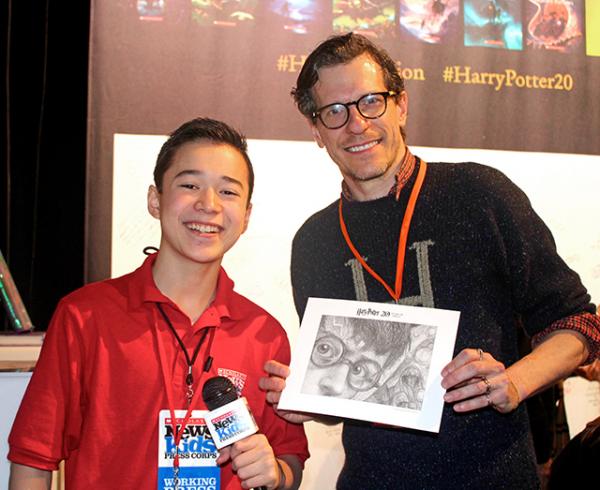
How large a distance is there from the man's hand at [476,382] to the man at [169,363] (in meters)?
0.54

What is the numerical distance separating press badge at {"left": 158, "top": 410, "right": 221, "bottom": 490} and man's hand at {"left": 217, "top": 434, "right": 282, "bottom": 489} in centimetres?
13

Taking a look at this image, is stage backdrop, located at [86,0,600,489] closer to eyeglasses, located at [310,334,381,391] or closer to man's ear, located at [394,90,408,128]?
man's ear, located at [394,90,408,128]

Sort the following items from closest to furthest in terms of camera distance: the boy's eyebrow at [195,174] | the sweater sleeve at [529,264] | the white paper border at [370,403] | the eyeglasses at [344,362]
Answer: the white paper border at [370,403] < the eyeglasses at [344,362] < the sweater sleeve at [529,264] < the boy's eyebrow at [195,174]

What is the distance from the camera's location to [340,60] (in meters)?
2.58

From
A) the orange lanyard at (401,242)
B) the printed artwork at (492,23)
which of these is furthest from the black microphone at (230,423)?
the printed artwork at (492,23)

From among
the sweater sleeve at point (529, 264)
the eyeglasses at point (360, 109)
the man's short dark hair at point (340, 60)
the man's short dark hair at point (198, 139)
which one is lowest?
the sweater sleeve at point (529, 264)

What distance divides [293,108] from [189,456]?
2510mm

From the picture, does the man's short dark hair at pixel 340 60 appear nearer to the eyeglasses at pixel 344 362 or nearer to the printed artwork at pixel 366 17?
the eyeglasses at pixel 344 362

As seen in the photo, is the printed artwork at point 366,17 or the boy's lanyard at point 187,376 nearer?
the boy's lanyard at point 187,376

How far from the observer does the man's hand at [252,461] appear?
6.64 feet

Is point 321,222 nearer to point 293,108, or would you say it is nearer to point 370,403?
point 370,403

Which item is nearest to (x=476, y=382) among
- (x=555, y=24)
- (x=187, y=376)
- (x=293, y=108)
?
(x=187, y=376)

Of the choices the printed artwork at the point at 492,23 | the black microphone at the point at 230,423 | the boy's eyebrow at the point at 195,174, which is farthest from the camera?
the printed artwork at the point at 492,23

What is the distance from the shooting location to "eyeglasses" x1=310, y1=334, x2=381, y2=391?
86.0 inches
